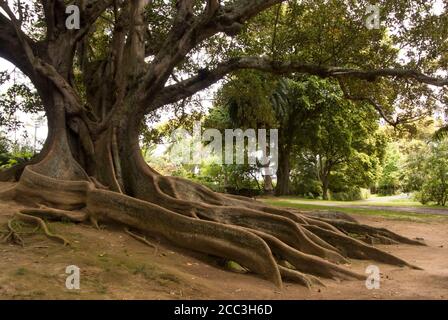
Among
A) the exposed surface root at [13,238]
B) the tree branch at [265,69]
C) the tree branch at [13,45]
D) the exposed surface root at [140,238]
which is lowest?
the exposed surface root at [140,238]

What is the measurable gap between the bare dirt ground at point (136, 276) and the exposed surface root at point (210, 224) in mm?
260

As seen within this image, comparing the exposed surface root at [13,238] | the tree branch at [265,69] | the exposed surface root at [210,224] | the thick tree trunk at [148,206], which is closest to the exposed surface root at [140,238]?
the exposed surface root at [210,224]

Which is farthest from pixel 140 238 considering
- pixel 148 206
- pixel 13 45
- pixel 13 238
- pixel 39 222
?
pixel 13 45

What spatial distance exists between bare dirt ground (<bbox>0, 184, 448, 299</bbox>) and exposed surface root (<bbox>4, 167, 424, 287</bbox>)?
26 centimetres

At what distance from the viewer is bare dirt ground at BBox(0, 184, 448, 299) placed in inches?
240

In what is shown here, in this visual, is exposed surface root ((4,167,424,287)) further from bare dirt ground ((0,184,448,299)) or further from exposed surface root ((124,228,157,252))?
bare dirt ground ((0,184,448,299))

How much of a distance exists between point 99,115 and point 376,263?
26.8 feet

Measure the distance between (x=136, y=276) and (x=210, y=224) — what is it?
2083mm

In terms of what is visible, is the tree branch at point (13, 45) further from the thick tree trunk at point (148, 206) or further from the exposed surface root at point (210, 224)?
the exposed surface root at point (210, 224)

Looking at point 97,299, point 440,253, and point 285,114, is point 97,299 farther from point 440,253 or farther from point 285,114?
point 285,114

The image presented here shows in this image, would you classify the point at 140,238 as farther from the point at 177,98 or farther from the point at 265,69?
the point at 265,69

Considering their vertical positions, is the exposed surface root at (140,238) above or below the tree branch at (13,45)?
below

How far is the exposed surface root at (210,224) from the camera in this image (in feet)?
27.3
